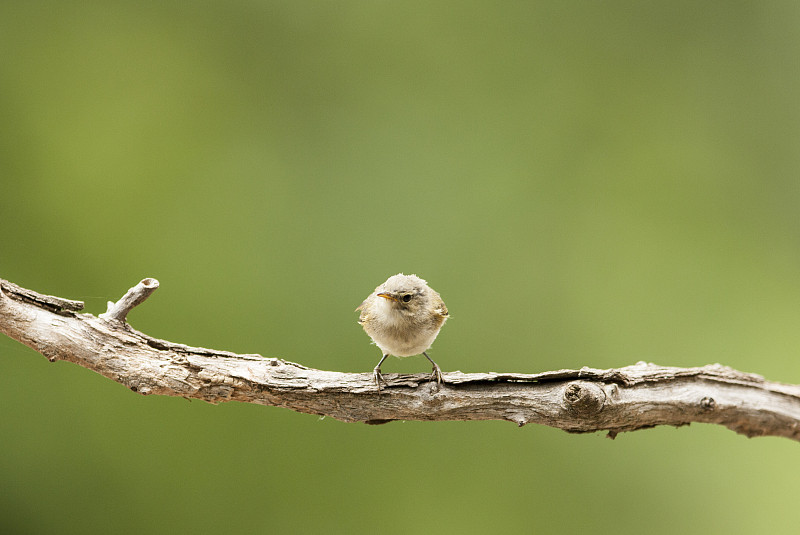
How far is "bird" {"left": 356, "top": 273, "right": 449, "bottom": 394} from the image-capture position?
3.18 m

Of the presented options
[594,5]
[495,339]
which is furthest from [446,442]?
[594,5]

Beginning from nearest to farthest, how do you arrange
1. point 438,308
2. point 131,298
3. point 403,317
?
point 131,298 < point 403,317 < point 438,308

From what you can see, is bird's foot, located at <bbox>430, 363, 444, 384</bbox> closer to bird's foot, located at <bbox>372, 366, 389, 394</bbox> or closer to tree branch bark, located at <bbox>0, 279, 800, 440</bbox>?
tree branch bark, located at <bbox>0, 279, 800, 440</bbox>

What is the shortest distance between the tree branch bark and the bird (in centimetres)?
21

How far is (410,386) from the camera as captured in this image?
301 centimetres

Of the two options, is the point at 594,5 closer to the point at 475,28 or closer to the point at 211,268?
the point at 475,28

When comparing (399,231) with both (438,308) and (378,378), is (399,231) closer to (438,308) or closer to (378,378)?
(438,308)

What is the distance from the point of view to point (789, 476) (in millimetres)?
4348

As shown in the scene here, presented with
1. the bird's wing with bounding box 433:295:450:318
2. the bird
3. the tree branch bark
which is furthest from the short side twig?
the bird's wing with bounding box 433:295:450:318

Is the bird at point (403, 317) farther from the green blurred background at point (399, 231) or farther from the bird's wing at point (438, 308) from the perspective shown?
the green blurred background at point (399, 231)

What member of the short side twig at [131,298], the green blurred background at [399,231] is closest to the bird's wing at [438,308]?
the green blurred background at [399,231]

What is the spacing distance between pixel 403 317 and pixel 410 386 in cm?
35

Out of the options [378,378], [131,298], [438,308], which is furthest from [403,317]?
[131,298]

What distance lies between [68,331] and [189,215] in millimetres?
1625
